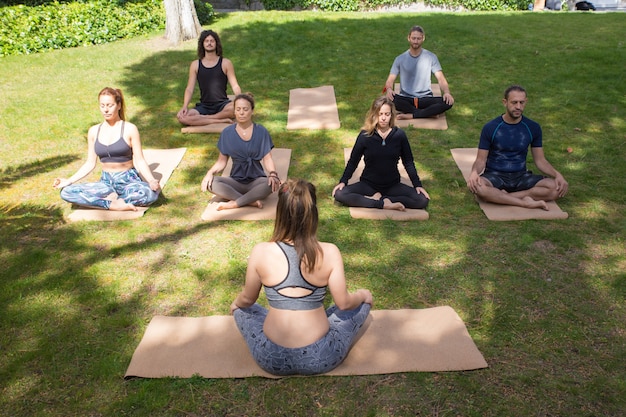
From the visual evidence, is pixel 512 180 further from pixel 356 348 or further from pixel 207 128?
pixel 207 128

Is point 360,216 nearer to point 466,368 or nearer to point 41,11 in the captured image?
point 466,368

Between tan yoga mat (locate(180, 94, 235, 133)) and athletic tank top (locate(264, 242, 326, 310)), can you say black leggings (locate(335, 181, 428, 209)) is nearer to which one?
athletic tank top (locate(264, 242, 326, 310))

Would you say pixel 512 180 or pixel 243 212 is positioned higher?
pixel 512 180

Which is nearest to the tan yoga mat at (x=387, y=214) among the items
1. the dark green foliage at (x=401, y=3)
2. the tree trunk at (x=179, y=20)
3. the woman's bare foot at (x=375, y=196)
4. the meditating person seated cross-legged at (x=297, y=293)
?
the woman's bare foot at (x=375, y=196)

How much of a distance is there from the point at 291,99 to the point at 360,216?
447 cm

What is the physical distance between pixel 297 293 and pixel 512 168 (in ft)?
13.4

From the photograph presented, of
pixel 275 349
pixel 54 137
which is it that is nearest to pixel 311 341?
pixel 275 349

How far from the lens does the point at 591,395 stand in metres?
4.14

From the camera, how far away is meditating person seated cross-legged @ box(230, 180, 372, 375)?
390 cm

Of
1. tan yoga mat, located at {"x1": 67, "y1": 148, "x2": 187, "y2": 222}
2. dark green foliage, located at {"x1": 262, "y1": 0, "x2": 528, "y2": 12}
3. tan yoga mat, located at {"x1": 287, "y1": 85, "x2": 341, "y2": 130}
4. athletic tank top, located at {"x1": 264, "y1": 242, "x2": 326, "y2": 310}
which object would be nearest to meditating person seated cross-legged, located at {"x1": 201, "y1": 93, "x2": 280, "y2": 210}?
tan yoga mat, located at {"x1": 67, "y1": 148, "x2": 187, "y2": 222}

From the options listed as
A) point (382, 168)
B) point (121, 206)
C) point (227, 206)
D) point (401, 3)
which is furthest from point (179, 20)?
point (401, 3)

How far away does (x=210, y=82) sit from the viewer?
9297mm

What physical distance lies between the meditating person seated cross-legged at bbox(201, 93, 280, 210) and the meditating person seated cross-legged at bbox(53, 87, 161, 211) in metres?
0.76

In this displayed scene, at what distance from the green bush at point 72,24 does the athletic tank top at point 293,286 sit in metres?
13.1
